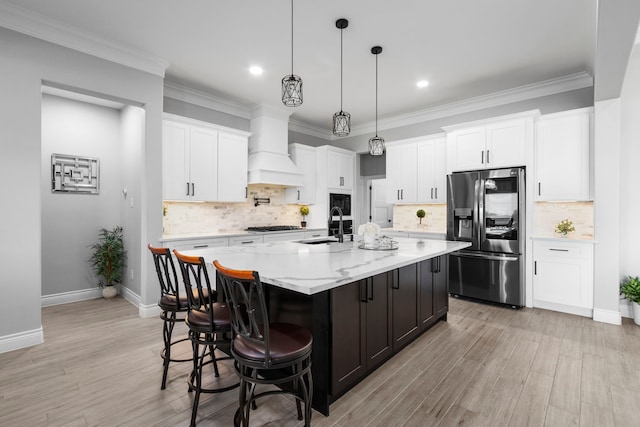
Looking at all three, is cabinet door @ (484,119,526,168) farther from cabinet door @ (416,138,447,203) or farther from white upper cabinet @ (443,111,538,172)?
cabinet door @ (416,138,447,203)

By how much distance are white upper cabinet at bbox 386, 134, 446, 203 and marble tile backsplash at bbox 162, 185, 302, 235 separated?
208 centimetres

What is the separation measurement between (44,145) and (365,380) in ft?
16.4

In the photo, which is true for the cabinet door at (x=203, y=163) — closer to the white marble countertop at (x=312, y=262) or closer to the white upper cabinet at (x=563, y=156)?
the white marble countertop at (x=312, y=262)

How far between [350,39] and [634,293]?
4.22 meters

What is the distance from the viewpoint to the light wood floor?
1.94 metres

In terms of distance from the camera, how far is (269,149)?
5.40 metres

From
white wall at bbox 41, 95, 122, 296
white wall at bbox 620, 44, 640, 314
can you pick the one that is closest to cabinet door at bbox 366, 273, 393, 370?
white wall at bbox 620, 44, 640, 314

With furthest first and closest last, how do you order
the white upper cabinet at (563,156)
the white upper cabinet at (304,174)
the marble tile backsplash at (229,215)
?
the white upper cabinet at (304,174), the marble tile backsplash at (229,215), the white upper cabinet at (563,156)

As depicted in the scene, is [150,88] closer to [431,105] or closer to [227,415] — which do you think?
[227,415]

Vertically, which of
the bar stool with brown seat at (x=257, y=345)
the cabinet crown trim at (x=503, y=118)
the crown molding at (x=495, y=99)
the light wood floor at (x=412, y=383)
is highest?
the crown molding at (x=495, y=99)

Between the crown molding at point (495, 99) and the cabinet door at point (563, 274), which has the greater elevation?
the crown molding at point (495, 99)

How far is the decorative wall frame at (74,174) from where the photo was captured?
432 cm

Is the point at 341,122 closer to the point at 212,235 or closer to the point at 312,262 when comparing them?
the point at 312,262

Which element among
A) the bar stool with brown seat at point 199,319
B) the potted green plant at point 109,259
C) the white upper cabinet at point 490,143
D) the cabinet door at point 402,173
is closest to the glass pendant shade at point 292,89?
the bar stool with brown seat at point 199,319
